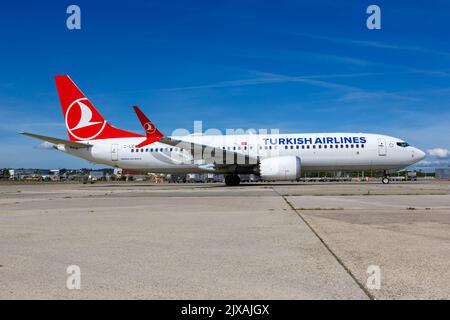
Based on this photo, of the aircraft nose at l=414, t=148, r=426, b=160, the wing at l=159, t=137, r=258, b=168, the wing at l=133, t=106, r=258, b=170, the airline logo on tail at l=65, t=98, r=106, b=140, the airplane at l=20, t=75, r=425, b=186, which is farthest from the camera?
the airline logo on tail at l=65, t=98, r=106, b=140

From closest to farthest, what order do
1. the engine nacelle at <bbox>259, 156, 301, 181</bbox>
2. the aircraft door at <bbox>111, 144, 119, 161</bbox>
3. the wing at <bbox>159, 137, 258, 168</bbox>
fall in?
1. the engine nacelle at <bbox>259, 156, 301, 181</bbox>
2. the wing at <bbox>159, 137, 258, 168</bbox>
3. the aircraft door at <bbox>111, 144, 119, 161</bbox>

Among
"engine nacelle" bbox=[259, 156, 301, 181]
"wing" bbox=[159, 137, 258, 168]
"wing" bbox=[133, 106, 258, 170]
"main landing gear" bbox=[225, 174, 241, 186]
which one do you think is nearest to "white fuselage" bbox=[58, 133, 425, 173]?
"wing" bbox=[133, 106, 258, 170]

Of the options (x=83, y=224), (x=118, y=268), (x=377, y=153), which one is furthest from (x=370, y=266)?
(x=377, y=153)

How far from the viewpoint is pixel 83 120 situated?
31953 mm

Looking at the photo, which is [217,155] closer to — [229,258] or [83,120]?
[83,120]

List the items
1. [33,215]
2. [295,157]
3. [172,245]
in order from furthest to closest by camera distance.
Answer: [295,157]
[33,215]
[172,245]

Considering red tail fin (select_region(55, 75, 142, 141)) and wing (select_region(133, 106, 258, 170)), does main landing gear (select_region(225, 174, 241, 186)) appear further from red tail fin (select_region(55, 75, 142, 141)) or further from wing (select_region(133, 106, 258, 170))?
red tail fin (select_region(55, 75, 142, 141))

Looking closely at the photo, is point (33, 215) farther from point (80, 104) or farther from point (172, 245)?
point (80, 104)

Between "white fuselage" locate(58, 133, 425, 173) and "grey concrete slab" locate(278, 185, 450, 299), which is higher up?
"white fuselage" locate(58, 133, 425, 173)

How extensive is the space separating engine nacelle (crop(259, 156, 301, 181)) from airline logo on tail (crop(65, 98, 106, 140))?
1320cm

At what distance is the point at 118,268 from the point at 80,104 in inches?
1174

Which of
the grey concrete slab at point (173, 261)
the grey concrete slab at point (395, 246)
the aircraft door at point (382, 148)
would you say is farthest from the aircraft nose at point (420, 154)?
the grey concrete slab at point (173, 261)

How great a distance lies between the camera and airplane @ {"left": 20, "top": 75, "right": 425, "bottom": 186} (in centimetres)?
2848
